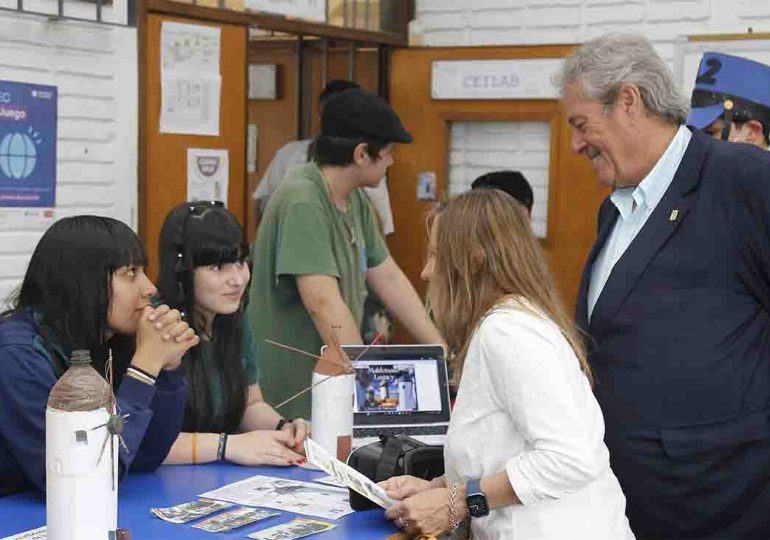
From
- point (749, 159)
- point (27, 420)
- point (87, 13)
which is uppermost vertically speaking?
point (87, 13)

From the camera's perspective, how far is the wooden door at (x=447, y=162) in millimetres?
4758

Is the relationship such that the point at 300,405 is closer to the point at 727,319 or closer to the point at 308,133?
the point at 727,319

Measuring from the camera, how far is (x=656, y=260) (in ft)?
7.42

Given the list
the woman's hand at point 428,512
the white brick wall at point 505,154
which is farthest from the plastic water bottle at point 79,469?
the white brick wall at point 505,154

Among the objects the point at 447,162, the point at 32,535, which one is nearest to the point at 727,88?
the point at 32,535

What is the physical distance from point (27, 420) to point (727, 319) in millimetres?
1372

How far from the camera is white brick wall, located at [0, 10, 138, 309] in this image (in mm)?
3559

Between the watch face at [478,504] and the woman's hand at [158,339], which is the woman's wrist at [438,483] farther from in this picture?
the woman's hand at [158,339]

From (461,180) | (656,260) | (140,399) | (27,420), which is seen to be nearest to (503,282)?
(656,260)

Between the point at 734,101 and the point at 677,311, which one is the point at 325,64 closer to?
the point at 734,101

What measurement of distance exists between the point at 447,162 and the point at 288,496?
304 centimetres

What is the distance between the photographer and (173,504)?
2176 millimetres

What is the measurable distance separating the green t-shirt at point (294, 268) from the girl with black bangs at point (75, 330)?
3.02 ft

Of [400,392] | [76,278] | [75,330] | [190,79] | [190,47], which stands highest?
[190,47]
